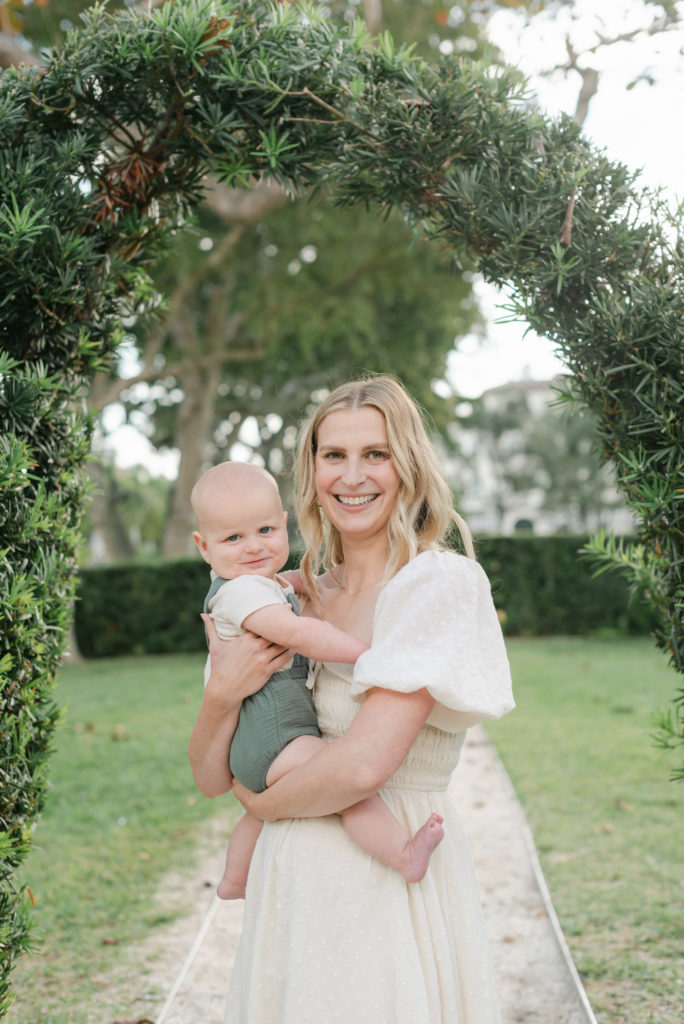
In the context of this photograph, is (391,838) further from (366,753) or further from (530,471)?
(530,471)

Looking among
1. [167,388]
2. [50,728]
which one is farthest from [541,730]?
[167,388]

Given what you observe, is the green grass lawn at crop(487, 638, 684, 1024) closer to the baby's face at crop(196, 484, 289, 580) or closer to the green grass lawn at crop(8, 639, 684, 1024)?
the green grass lawn at crop(8, 639, 684, 1024)

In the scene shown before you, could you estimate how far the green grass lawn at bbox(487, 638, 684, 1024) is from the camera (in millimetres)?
4125

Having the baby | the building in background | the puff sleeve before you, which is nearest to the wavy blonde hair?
the puff sleeve

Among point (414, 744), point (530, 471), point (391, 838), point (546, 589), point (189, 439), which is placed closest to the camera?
point (391, 838)

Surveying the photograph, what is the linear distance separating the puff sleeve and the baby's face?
54 centimetres

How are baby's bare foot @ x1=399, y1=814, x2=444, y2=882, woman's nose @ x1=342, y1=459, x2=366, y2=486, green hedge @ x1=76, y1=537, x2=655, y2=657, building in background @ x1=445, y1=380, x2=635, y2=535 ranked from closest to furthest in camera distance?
baby's bare foot @ x1=399, y1=814, x2=444, y2=882 < woman's nose @ x1=342, y1=459, x2=366, y2=486 < green hedge @ x1=76, y1=537, x2=655, y2=657 < building in background @ x1=445, y1=380, x2=635, y2=535

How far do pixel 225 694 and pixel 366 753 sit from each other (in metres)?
0.49

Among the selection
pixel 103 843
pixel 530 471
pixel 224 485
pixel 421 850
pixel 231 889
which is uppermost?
pixel 530 471

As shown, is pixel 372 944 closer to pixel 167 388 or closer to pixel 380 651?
pixel 380 651

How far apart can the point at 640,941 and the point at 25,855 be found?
10.9ft

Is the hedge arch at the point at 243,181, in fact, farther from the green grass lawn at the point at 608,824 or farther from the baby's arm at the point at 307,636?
the green grass lawn at the point at 608,824

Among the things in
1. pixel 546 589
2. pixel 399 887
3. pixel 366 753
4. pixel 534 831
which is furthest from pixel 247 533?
pixel 546 589

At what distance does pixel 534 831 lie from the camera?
616 cm
